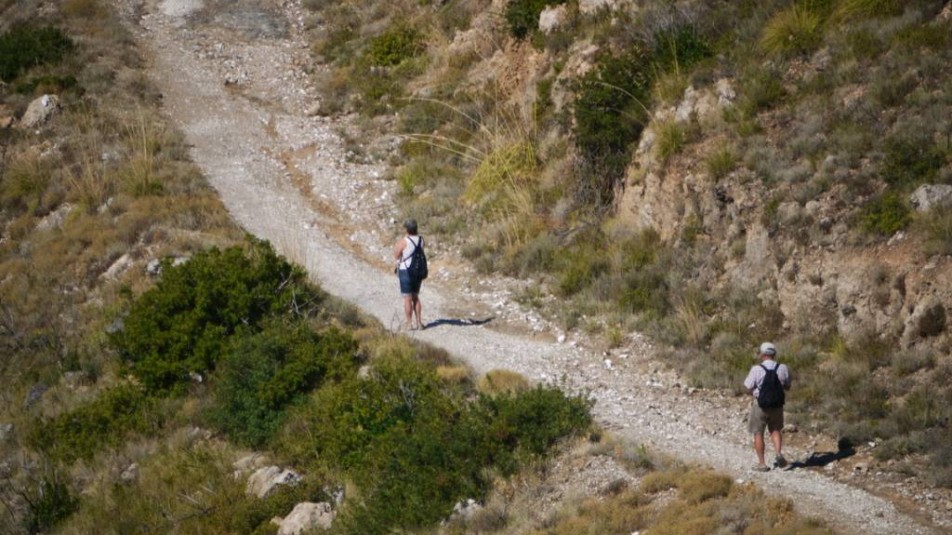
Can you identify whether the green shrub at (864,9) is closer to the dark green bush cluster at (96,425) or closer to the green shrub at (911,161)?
the green shrub at (911,161)

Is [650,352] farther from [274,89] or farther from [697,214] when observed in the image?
[274,89]

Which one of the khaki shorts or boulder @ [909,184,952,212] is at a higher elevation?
boulder @ [909,184,952,212]

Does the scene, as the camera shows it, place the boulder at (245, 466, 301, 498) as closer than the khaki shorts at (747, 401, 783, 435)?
No

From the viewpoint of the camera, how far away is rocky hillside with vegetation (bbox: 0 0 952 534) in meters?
12.8

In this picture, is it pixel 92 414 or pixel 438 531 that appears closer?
pixel 438 531

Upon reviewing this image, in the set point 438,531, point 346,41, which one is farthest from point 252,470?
point 346,41

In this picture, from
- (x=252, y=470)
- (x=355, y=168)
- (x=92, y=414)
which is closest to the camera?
(x=252, y=470)

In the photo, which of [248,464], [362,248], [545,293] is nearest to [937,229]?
[545,293]

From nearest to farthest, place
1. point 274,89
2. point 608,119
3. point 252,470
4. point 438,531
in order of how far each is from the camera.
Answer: point 438,531
point 252,470
point 608,119
point 274,89

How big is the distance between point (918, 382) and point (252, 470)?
878cm

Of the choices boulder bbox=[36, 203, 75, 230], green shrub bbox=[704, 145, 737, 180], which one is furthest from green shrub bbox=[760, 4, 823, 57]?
boulder bbox=[36, 203, 75, 230]

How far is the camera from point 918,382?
12938mm

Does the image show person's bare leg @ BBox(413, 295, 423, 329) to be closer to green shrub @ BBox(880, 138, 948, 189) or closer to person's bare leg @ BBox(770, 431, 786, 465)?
person's bare leg @ BBox(770, 431, 786, 465)

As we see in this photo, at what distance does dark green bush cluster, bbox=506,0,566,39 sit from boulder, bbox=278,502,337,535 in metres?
13.8
